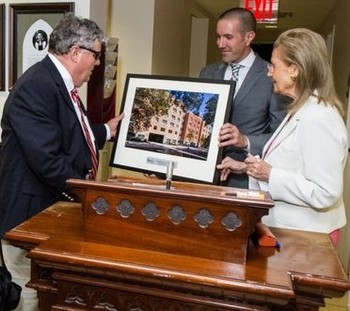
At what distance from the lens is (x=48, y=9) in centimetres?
219

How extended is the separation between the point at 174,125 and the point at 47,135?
47cm

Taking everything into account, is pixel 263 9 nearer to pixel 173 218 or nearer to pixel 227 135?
pixel 227 135

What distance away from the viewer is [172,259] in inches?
34.2

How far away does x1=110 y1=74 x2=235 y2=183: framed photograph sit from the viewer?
1564mm

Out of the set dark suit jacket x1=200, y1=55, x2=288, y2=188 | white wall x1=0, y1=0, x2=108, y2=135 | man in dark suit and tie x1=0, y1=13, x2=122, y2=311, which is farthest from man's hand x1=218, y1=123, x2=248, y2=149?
white wall x1=0, y1=0, x2=108, y2=135

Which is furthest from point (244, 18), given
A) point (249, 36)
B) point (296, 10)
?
point (296, 10)

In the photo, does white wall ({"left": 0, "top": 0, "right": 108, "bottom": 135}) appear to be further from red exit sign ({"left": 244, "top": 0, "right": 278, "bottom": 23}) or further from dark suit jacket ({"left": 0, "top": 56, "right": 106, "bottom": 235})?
red exit sign ({"left": 244, "top": 0, "right": 278, "bottom": 23})

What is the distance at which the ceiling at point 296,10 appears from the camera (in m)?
6.10

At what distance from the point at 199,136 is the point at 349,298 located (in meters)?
1.78

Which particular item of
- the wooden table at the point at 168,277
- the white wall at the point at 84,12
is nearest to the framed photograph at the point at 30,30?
the white wall at the point at 84,12

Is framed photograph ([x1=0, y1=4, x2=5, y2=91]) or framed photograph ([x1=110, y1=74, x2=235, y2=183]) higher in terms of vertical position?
framed photograph ([x1=0, y1=4, x2=5, y2=91])

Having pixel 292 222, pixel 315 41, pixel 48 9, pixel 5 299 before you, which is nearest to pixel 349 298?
pixel 292 222

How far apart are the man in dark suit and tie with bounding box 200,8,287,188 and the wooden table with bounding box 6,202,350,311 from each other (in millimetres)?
696

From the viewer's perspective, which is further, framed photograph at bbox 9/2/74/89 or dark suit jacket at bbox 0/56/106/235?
framed photograph at bbox 9/2/74/89
